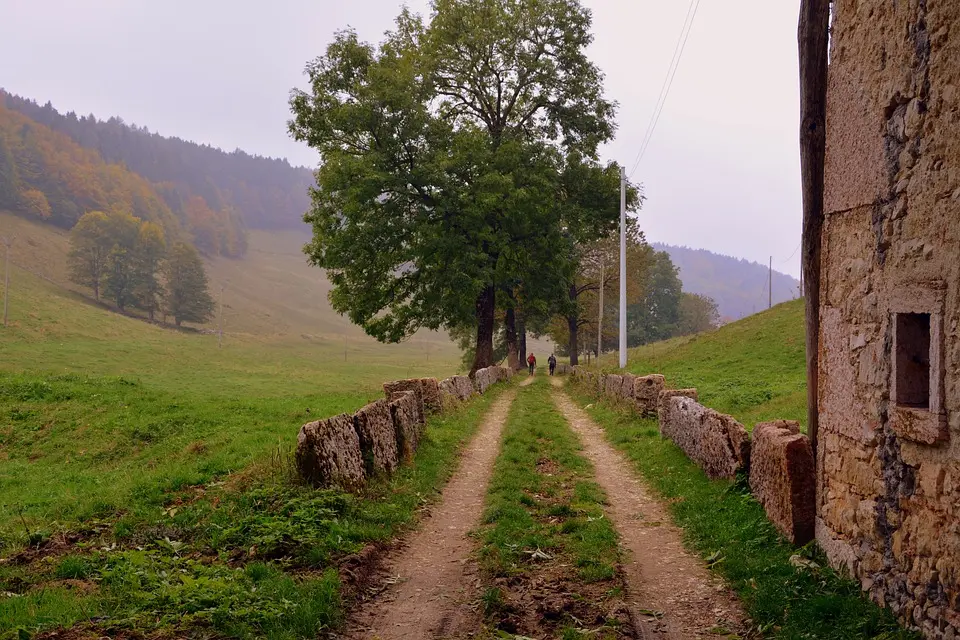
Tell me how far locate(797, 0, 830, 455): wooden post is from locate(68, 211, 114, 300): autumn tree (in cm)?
9678

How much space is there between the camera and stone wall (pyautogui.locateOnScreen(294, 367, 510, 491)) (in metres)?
8.70

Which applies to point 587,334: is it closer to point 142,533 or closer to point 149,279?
point 142,533

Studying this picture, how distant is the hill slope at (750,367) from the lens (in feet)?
53.0

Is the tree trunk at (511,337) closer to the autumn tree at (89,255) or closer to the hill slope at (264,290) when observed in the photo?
the hill slope at (264,290)

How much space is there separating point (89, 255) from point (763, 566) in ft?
328

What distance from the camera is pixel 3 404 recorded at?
2092 cm

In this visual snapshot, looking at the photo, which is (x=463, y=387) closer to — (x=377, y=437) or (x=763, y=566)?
(x=377, y=437)

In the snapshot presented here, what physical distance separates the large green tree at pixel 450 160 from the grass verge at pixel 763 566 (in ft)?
53.8

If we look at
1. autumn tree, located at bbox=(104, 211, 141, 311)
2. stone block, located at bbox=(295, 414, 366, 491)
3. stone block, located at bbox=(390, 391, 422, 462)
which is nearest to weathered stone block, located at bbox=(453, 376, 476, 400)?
stone block, located at bbox=(390, 391, 422, 462)

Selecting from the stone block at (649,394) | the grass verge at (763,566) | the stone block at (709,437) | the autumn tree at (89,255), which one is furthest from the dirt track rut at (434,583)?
the autumn tree at (89,255)

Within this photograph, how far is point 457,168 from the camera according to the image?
2606cm

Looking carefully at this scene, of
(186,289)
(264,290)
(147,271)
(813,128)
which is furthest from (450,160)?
(264,290)

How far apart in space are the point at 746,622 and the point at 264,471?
6.37 m

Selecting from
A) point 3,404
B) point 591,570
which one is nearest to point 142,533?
point 591,570
